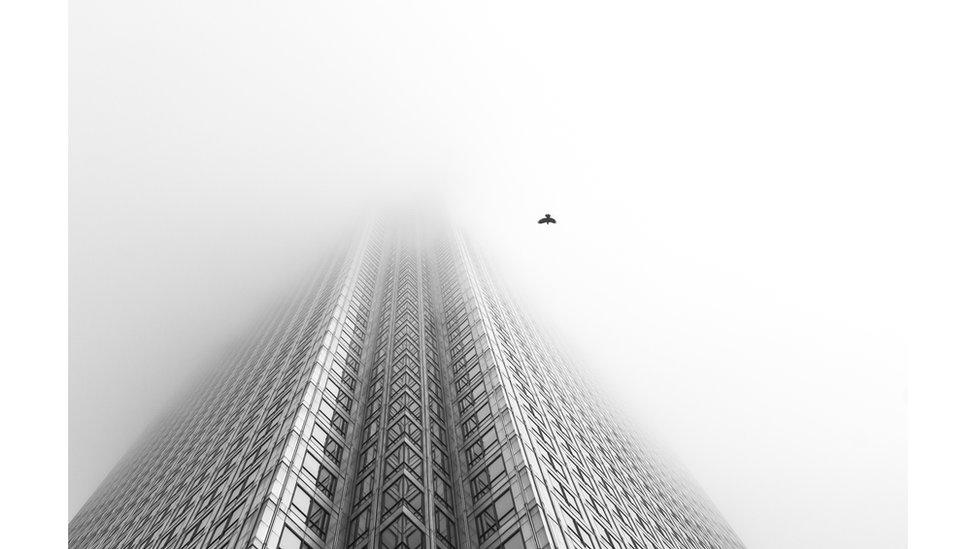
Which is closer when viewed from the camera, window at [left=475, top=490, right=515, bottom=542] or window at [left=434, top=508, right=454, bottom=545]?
window at [left=475, top=490, right=515, bottom=542]

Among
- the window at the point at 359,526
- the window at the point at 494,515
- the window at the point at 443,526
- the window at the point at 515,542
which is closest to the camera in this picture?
the window at the point at 515,542

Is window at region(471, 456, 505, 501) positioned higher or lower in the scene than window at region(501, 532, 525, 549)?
higher

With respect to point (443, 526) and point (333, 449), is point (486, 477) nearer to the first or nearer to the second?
point (443, 526)

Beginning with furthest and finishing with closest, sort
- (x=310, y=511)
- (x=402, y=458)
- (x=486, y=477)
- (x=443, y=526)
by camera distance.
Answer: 1. (x=402, y=458)
2. (x=486, y=477)
3. (x=443, y=526)
4. (x=310, y=511)

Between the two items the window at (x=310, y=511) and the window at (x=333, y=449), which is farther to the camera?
the window at (x=333, y=449)

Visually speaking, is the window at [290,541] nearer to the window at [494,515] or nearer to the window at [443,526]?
the window at [443,526]

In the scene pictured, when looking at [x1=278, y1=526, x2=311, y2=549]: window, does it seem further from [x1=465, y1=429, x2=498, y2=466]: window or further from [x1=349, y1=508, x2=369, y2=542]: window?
[x1=465, y1=429, x2=498, y2=466]: window

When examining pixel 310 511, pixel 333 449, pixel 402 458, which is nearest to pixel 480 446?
pixel 402 458

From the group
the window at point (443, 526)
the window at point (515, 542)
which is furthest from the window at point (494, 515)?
the window at point (515, 542)

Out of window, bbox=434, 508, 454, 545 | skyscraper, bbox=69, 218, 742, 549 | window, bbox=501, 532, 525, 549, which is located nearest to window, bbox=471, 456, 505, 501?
skyscraper, bbox=69, 218, 742, 549

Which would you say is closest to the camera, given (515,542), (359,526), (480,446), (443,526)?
(515,542)
